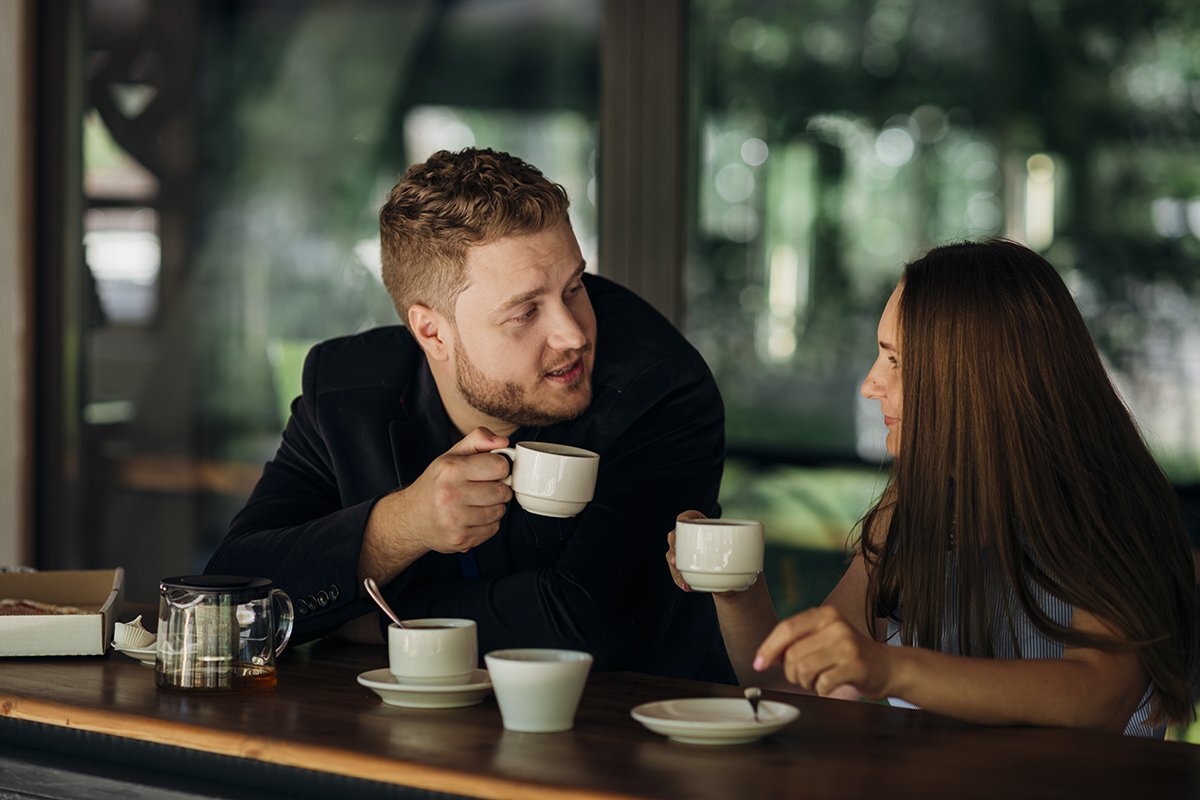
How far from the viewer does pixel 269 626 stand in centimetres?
169

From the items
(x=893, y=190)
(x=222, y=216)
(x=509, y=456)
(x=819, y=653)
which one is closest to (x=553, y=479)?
(x=509, y=456)

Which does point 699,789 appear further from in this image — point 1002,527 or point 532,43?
point 532,43

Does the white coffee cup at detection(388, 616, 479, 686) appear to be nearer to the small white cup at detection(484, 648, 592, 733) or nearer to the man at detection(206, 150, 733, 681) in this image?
the small white cup at detection(484, 648, 592, 733)

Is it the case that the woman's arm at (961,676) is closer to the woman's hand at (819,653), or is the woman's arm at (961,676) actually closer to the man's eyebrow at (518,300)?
A: the woman's hand at (819,653)

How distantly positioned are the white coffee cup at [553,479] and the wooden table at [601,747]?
0.22m

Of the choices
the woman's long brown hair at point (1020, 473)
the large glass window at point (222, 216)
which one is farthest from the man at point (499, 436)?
the large glass window at point (222, 216)

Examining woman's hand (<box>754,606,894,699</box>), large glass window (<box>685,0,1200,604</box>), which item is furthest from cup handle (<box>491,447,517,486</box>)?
large glass window (<box>685,0,1200,604</box>)

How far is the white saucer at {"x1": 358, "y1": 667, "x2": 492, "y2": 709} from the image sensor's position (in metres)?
1.56

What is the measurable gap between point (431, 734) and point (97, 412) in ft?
11.3

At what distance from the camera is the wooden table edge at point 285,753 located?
4.20 ft

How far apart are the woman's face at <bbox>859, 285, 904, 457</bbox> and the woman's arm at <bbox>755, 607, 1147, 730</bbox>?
385 mm

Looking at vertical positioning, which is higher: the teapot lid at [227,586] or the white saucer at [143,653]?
the teapot lid at [227,586]

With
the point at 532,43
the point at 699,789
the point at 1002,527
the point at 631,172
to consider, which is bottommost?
the point at 699,789

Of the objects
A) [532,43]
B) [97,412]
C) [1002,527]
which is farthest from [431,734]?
[97,412]
